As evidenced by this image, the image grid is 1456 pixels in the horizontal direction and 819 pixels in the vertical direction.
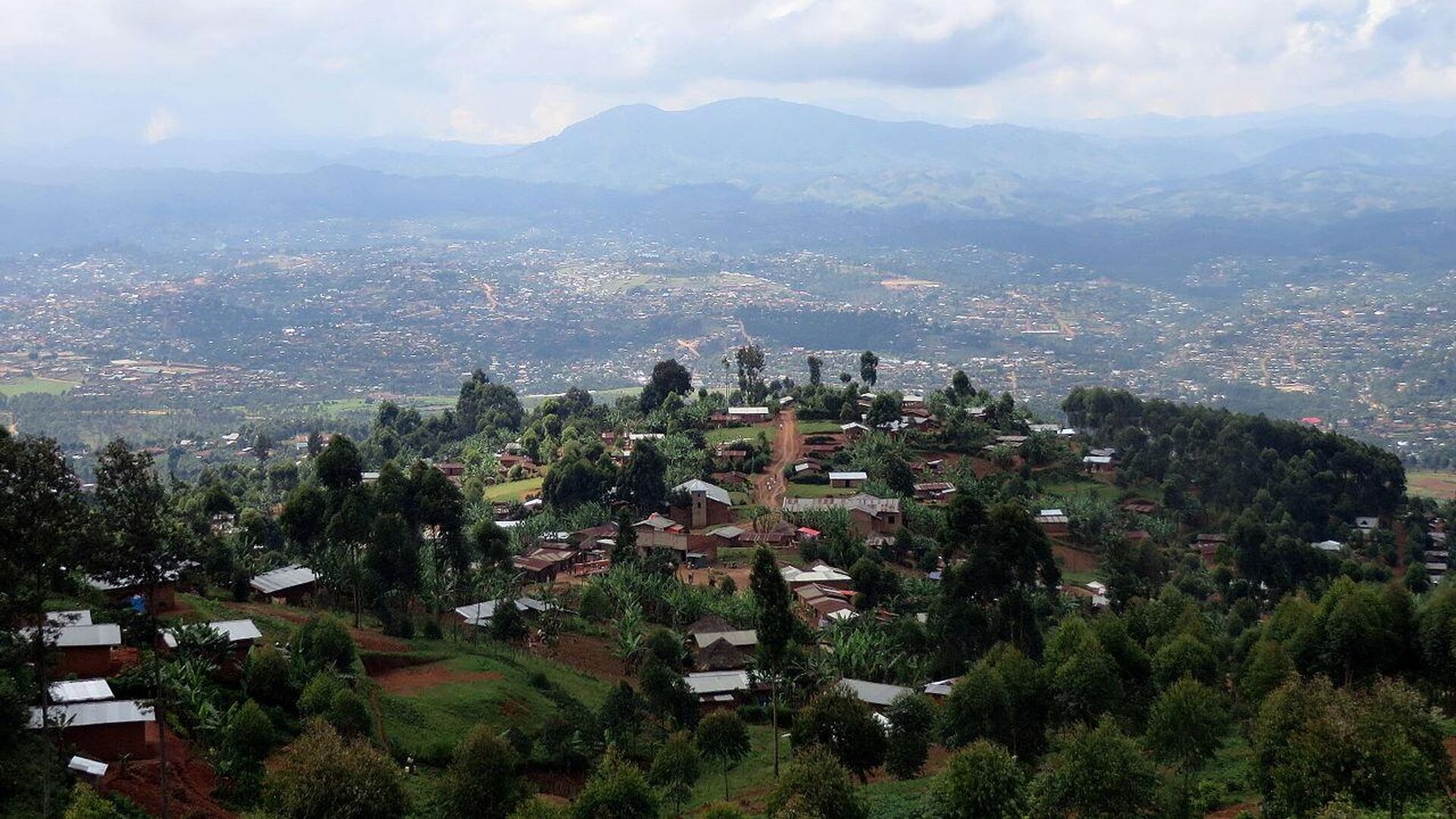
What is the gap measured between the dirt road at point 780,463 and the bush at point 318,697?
116ft

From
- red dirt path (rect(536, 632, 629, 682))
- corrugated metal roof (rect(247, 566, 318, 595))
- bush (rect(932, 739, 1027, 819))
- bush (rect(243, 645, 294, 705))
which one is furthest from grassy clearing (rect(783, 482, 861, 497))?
bush (rect(932, 739, 1027, 819))

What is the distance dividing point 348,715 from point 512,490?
4286 cm

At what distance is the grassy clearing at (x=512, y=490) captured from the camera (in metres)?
66.6

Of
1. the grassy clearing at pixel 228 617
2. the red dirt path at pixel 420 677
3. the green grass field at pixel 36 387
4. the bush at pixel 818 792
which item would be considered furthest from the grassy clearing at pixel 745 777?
the green grass field at pixel 36 387

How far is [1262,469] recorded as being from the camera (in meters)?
76.0

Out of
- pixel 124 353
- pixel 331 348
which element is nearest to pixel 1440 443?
pixel 331 348

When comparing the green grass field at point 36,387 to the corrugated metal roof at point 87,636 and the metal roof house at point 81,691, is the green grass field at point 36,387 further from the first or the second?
the metal roof house at point 81,691

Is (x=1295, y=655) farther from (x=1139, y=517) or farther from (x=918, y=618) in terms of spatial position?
(x=1139, y=517)

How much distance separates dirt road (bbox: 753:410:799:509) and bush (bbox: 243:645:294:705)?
34.5m

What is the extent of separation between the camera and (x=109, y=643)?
26.7 metres

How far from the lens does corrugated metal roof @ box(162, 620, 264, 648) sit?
29359mm

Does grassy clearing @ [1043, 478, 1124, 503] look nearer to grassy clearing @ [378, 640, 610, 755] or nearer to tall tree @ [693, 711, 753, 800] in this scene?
grassy clearing @ [378, 640, 610, 755]

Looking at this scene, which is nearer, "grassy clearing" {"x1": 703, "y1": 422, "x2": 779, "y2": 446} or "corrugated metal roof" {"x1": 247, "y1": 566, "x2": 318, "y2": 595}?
"corrugated metal roof" {"x1": 247, "y1": 566, "x2": 318, "y2": 595}

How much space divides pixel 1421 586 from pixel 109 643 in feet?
177
